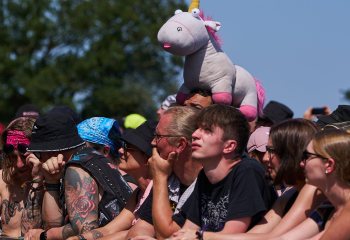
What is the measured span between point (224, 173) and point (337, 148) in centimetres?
98

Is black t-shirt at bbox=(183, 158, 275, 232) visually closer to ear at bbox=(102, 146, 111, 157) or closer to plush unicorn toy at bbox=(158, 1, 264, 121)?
plush unicorn toy at bbox=(158, 1, 264, 121)

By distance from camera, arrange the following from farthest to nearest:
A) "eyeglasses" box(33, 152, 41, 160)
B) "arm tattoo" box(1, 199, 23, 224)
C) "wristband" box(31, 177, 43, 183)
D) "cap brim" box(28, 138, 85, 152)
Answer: "arm tattoo" box(1, 199, 23, 224), "wristband" box(31, 177, 43, 183), "eyeglasses" box(33, 152, 41, 160), "cap brim" box(28, 138, 85, 152)

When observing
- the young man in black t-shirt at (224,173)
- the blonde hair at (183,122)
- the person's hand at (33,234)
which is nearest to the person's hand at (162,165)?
the blonde hair at (183,122)

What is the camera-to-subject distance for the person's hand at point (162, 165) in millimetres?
7438

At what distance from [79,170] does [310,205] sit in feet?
6.67

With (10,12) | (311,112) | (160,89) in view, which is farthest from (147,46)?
A: (311,112)

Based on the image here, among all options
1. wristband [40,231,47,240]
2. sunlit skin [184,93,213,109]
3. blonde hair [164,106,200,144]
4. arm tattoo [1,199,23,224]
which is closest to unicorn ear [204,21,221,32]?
sunlit skin [184,93,213,109]

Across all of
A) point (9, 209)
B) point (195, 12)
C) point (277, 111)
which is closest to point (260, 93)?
point (195, 12)

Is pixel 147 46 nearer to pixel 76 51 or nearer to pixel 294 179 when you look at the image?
pixel 76 51

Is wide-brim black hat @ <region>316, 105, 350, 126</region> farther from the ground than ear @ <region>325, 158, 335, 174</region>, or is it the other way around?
ear @ <region>325, 158, 335, 174</region>

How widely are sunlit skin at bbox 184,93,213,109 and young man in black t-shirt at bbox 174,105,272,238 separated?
47.0 inches

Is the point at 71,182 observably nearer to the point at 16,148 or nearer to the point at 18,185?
the point at 16,148

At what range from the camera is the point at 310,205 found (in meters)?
6.70

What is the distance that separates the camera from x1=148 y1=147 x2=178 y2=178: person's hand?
7.44 m
